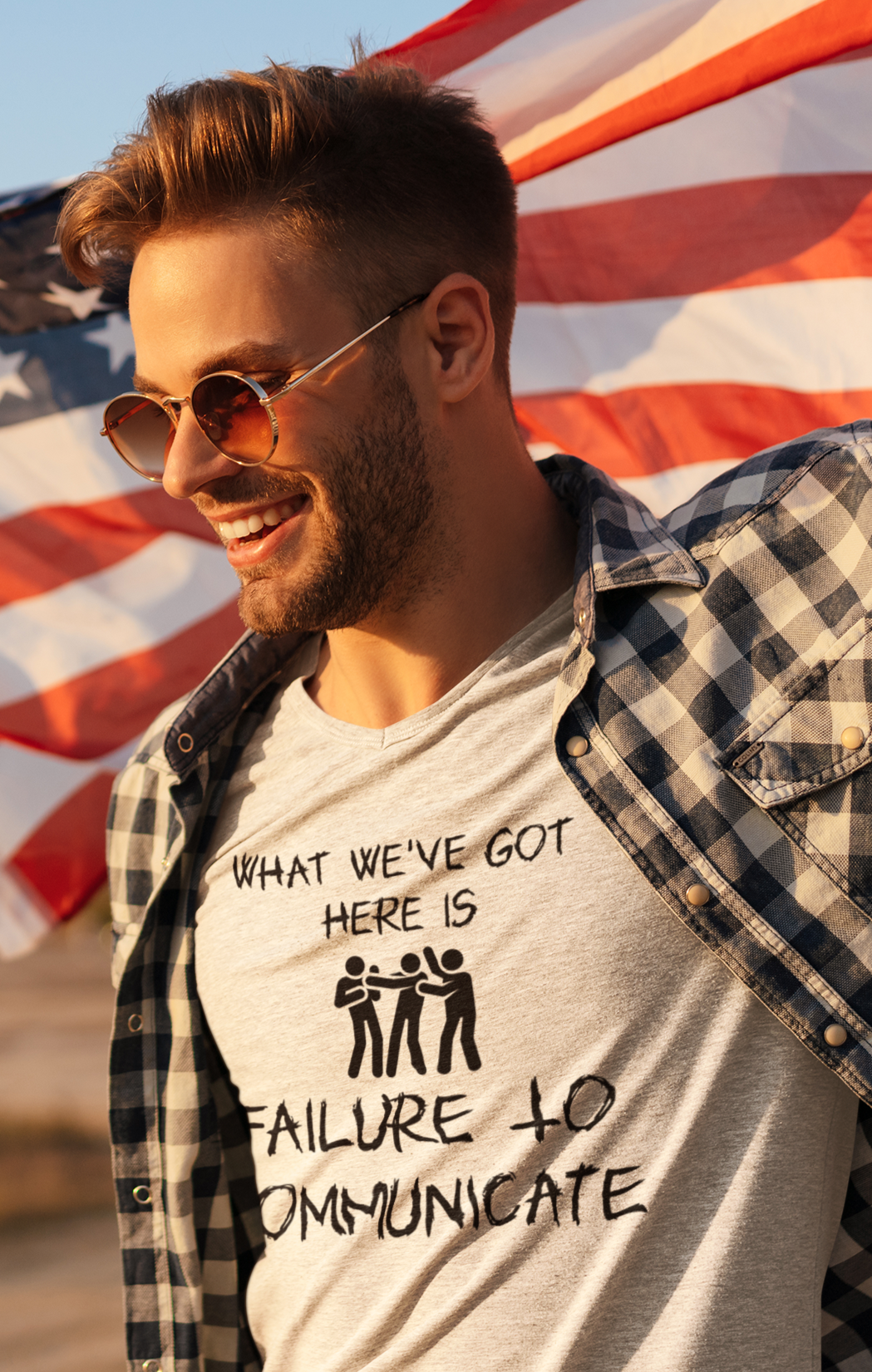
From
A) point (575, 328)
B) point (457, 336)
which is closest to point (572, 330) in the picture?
point (575, 328)

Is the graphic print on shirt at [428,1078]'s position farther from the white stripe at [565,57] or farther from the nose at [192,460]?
the white stripe at [565,57]

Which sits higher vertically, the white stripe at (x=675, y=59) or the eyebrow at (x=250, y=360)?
the white stripe at (x=675, y=59)

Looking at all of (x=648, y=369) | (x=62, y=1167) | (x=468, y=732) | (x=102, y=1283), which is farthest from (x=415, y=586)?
(x=62, y=1167)

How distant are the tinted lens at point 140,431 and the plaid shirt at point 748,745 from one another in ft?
2.75

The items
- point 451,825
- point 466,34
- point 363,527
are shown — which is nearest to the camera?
point 451,825

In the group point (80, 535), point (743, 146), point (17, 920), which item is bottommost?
point (17, 920)

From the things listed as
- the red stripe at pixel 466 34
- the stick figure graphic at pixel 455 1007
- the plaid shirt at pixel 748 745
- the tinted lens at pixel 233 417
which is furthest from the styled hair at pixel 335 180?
the stick figure graphic at pixel 455 1007

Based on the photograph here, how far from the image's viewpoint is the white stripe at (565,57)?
3.18 metres

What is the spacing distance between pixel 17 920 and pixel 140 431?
1.69 meters

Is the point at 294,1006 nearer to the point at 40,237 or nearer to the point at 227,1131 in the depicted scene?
the point at 227,1131

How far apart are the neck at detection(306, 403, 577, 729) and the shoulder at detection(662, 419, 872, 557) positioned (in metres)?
0.35

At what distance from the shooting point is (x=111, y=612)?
3.89m

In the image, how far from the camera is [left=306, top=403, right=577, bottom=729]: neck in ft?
7.65

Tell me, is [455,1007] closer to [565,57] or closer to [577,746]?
[577,746]
